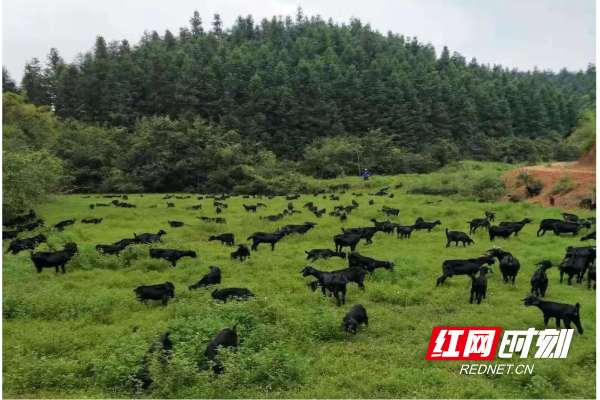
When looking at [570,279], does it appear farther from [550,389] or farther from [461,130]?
[461,130]

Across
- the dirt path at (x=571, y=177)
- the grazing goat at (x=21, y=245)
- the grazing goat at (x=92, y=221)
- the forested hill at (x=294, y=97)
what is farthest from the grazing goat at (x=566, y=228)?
the forested hill at (x=294, y=97)

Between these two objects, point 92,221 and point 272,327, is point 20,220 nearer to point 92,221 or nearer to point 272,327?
point 92,221

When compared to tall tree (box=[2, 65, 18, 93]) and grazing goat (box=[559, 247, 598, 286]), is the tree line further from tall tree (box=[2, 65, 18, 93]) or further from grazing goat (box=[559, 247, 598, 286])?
grazing goat (box=[559, 247, 598, 286])

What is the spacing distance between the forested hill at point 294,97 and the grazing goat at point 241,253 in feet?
173

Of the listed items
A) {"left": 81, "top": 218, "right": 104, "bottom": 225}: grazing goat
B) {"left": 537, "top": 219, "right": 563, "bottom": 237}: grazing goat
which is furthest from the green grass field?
{"left": 81, "top": 218, "right": 104, "bottom": 225}: grazing goat

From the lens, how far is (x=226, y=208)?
3462 centimetres

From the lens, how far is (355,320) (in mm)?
11273

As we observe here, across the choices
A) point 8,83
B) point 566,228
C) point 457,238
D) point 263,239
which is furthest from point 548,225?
point 8,83

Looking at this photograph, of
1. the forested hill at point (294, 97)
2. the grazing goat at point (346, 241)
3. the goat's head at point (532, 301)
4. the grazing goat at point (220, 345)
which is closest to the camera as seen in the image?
the grazing goat at point (220, 345)

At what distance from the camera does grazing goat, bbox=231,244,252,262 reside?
1858 centimetres

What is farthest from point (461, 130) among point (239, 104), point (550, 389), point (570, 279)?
point (550, 389)

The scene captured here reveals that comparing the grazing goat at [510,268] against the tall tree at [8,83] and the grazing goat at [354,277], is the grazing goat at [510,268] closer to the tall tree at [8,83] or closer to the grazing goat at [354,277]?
the grazing goat at [354,277]

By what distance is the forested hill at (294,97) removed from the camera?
2918 inches

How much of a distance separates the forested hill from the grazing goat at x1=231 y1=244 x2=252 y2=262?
52.9 meters
